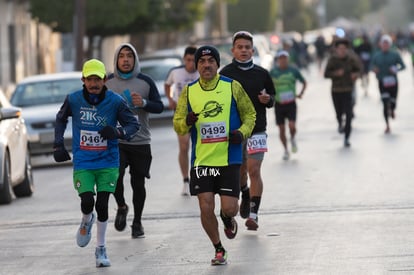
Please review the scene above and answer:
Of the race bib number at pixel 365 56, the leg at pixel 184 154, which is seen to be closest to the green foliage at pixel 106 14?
the race bib number at pixel 365 56

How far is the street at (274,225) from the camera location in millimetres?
10492

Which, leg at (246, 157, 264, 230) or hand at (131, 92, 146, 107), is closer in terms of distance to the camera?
hand at (131, 92, 146, 107)

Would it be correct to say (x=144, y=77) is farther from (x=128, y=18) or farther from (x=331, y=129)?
(x=128, y=18)

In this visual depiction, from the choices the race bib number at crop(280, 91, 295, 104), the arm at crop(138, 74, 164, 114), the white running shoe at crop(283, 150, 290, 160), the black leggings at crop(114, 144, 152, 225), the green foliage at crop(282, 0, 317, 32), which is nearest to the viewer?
the arm at crop(138, 74, 164, 114)

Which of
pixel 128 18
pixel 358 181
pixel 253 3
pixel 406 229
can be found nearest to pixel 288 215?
pixel 406 229

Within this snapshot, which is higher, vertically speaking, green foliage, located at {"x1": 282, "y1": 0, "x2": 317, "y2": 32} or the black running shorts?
the black running shorts

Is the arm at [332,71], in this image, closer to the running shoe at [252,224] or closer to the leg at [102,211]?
the running shoe at [252,224]

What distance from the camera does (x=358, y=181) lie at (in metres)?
16.5

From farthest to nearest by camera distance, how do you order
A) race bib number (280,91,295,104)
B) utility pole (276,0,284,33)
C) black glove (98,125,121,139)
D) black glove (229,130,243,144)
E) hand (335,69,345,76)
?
1. utility pole (276,0,284,33)
2. hand (335,69,345,76)
3. race bib number (280,91,295,104)
4. black glove (98,125,121,139)
5. black glove (229,130,243,144)

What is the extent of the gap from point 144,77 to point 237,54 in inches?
35.6

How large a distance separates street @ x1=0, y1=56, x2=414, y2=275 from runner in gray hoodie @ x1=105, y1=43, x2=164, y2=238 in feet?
0.92

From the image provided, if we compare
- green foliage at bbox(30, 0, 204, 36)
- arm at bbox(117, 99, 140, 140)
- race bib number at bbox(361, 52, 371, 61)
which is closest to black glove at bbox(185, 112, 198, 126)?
arm at bbox(117, 99, 140, 140)

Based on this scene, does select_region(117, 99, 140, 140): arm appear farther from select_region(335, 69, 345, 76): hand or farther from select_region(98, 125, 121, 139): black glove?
select_region(335, 69, 345, 76): hand

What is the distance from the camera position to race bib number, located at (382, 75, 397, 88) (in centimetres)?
2523
